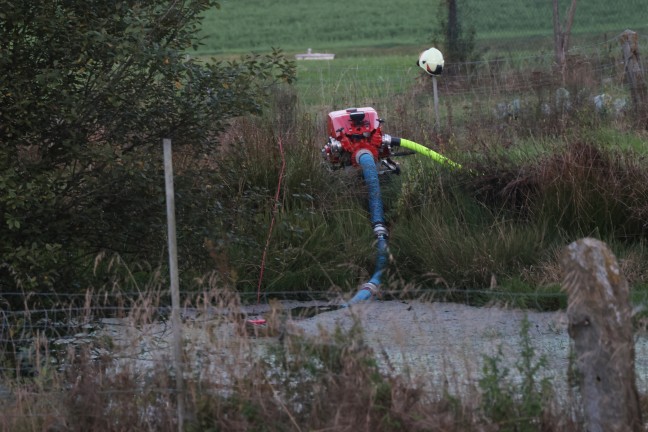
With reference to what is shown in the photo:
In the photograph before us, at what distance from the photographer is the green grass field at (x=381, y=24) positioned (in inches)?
1008

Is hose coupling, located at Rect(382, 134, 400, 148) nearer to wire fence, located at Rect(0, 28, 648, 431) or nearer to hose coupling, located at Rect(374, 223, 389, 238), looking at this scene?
hose coupling, located at Rect(374, 223, 389, 238)

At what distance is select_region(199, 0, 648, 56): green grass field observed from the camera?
25.6 m

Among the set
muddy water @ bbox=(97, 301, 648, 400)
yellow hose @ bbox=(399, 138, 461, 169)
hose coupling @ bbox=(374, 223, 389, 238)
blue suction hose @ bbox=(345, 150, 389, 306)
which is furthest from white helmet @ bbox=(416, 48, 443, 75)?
muddy water @ bbox=(97, 301, 648, 400)

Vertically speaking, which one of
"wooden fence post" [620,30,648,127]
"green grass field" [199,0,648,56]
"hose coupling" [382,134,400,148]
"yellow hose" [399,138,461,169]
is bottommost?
"yellow hose" [399,138,461,169]

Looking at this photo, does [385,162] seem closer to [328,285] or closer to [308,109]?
[328,285]

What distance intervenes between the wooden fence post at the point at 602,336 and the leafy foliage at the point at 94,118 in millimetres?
2775

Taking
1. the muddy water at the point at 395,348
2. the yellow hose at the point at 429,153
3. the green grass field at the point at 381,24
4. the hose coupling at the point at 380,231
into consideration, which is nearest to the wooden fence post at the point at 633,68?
the yellow hose at the point at 429,153

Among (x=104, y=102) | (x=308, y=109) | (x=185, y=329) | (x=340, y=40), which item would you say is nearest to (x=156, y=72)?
(x=104, y=102)

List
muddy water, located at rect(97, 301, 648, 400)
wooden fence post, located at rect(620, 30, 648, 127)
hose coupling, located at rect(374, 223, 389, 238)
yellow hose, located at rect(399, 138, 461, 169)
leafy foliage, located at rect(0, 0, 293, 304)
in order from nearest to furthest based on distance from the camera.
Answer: muddy water, located at rect(97, 301, 648, 400) → leafy foliage, located at rect(0, 0, 293, 304) → hose coupling, located at rect(374, 223, 389, 238) → yellow hose, located at rect(399, 138, 461, 169) → wooden fence post, located at rect(620, 30, 648, 127)

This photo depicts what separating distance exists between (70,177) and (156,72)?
850mm

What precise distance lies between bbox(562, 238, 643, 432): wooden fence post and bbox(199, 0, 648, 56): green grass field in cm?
1395

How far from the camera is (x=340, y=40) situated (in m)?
41.7

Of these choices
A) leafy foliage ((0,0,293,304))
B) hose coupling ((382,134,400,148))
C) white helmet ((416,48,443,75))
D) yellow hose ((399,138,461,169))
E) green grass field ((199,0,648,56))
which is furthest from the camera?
green grass field ((199,0,648,56))

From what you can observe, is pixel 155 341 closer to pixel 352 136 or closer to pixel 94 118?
pixel 94 118
